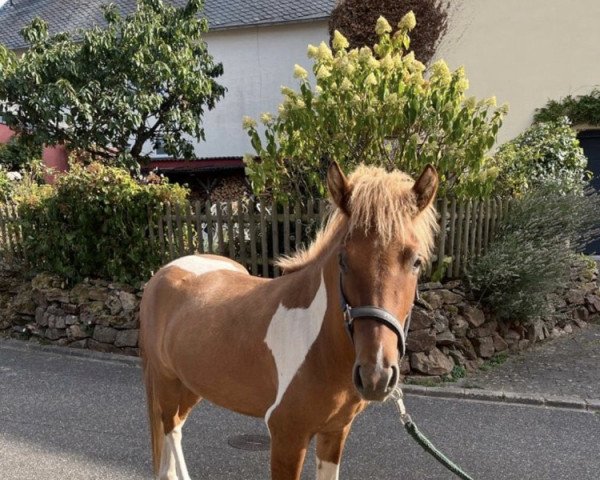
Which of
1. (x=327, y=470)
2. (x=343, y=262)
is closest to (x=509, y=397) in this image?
(x=327, y=470)

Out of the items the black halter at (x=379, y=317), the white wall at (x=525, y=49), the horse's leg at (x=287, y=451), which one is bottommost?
the horse's leg at (x=287, y=451)

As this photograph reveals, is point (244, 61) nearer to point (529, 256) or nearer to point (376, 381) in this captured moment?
point (529, 256)

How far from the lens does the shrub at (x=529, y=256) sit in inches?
215

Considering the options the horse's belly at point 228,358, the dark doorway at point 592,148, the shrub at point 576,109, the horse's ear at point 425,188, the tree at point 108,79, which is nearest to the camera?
the horse's ear at point 425,188

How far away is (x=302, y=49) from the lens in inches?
520

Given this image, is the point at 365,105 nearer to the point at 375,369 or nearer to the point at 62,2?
the point at 375,369

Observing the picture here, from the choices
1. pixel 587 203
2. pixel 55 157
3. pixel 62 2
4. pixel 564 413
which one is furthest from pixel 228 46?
pixel 564 413

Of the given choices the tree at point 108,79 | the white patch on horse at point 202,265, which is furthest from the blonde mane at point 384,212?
the tree at point 108,79

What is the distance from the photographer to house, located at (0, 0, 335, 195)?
43.0 ft

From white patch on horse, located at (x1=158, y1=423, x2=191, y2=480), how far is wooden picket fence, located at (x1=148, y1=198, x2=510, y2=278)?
2.76m

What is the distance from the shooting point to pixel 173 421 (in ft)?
9.97

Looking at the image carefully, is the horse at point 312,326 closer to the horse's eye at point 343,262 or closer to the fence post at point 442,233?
the horse's eye at point 343,262

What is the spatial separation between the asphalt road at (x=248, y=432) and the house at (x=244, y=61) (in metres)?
9.61

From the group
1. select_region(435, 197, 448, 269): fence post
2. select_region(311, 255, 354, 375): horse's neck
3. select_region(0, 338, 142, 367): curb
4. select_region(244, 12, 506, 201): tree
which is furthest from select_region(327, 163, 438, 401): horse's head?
select_region(0, 338, 142, 367): curb
